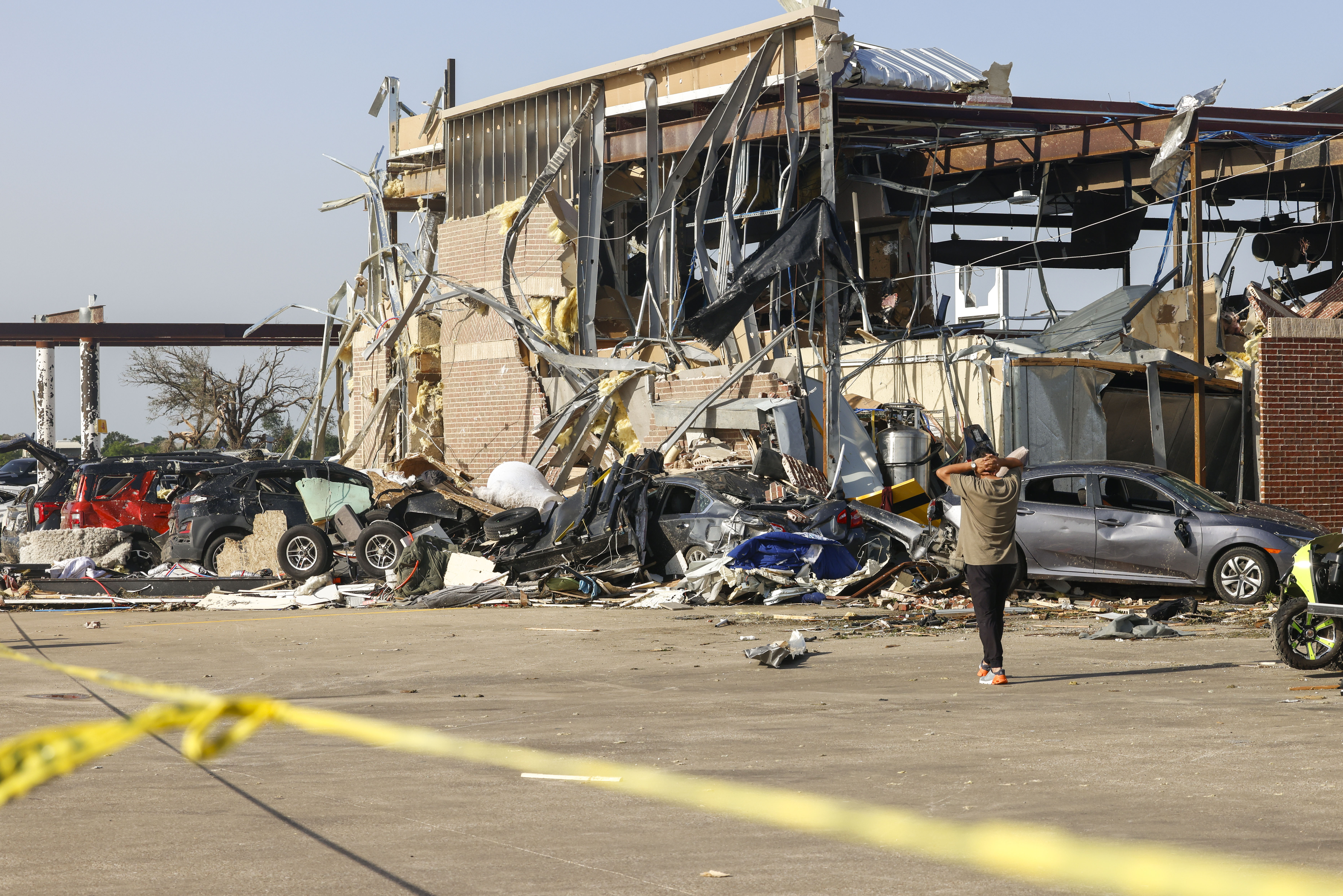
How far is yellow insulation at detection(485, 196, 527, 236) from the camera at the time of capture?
958 inches

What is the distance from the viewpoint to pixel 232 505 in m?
17.8

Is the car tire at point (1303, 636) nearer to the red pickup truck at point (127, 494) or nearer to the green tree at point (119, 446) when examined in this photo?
the red pickup truck at point (127, 494)

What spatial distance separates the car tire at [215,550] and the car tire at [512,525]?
148 inches

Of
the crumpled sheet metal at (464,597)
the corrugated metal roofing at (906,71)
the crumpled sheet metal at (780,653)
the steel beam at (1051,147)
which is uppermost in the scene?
the corrugated metal roofing at (906,71)

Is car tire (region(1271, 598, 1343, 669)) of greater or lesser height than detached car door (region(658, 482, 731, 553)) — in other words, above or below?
below

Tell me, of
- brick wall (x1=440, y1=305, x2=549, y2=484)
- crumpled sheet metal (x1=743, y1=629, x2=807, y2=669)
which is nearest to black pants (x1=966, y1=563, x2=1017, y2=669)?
crumpled sheet metal (x1=743, y1=629, x2=807, y2=669)

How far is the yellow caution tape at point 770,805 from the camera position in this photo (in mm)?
2123

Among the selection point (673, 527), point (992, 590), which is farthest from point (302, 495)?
point (992, 590)

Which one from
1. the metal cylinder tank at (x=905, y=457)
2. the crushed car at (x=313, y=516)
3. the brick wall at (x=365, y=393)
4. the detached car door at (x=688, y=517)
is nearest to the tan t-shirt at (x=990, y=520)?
the detached car door at (x=688, y=517)

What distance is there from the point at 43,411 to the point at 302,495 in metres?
32.9

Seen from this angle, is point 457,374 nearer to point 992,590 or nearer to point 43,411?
point 992,590

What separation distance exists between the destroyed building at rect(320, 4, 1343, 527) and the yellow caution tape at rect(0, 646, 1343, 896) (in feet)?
41.9

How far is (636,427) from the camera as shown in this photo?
21969mm

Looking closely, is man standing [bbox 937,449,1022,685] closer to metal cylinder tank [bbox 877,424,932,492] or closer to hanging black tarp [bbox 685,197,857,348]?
metal cylinder tank [bbox 877,424,932,492]
